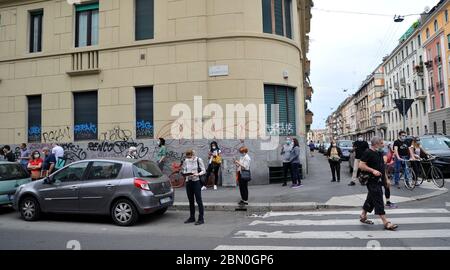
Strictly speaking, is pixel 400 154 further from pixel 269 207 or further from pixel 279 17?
pixel 279 17

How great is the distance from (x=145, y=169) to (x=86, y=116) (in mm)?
8282

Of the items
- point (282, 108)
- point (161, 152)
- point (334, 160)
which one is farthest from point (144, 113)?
point (334, 160)

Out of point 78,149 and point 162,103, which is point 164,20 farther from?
point 78,149

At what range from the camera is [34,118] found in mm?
15906

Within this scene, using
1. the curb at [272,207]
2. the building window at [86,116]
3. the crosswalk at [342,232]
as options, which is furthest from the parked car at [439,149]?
the building window at [86,116]

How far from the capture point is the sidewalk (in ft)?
30.1

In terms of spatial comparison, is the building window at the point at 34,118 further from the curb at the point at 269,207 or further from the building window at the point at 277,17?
the building window at the point at 277,17

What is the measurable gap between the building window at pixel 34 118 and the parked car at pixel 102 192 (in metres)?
8.04

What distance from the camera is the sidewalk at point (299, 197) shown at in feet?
30.1

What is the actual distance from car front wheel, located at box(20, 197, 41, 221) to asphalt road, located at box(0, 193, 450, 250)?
19 cm

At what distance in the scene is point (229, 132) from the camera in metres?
13.3

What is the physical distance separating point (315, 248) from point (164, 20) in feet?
38.2

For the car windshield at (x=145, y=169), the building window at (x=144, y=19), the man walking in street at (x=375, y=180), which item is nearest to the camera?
the man walking in street at (x=375, y=180)
